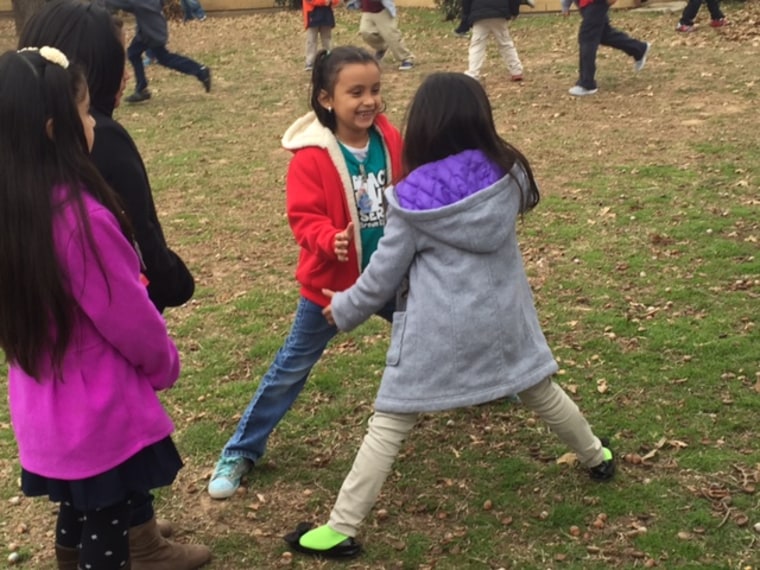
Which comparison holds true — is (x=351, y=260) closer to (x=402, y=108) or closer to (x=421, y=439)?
(x=421, y=439)

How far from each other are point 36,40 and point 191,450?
6.39 ft

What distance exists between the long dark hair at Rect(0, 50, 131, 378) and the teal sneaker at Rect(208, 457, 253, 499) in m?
1.46

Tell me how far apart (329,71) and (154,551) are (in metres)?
1.77

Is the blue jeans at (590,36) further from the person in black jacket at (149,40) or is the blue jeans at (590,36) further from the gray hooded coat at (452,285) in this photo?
the gray hooded coat at (452,285)

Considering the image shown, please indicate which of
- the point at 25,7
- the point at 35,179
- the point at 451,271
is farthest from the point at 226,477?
the point at 25,7

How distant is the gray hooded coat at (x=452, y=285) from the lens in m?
3.02

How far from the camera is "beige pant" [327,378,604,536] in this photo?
10.6 ft

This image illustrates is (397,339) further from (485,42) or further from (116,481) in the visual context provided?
(485,42)

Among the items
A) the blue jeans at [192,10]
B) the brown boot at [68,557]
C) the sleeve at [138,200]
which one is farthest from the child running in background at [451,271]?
the blue jeans at [192,10]

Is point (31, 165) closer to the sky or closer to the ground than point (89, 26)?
closer to the ground

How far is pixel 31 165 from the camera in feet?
7.91

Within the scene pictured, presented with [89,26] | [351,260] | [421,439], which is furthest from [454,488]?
[89,26]

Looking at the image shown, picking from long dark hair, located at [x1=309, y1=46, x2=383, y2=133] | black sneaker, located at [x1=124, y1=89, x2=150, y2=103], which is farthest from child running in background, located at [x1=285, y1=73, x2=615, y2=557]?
black sneaker, located at [x1=124, y1=89, x2=150, y2=103]

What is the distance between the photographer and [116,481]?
2.69 metres
